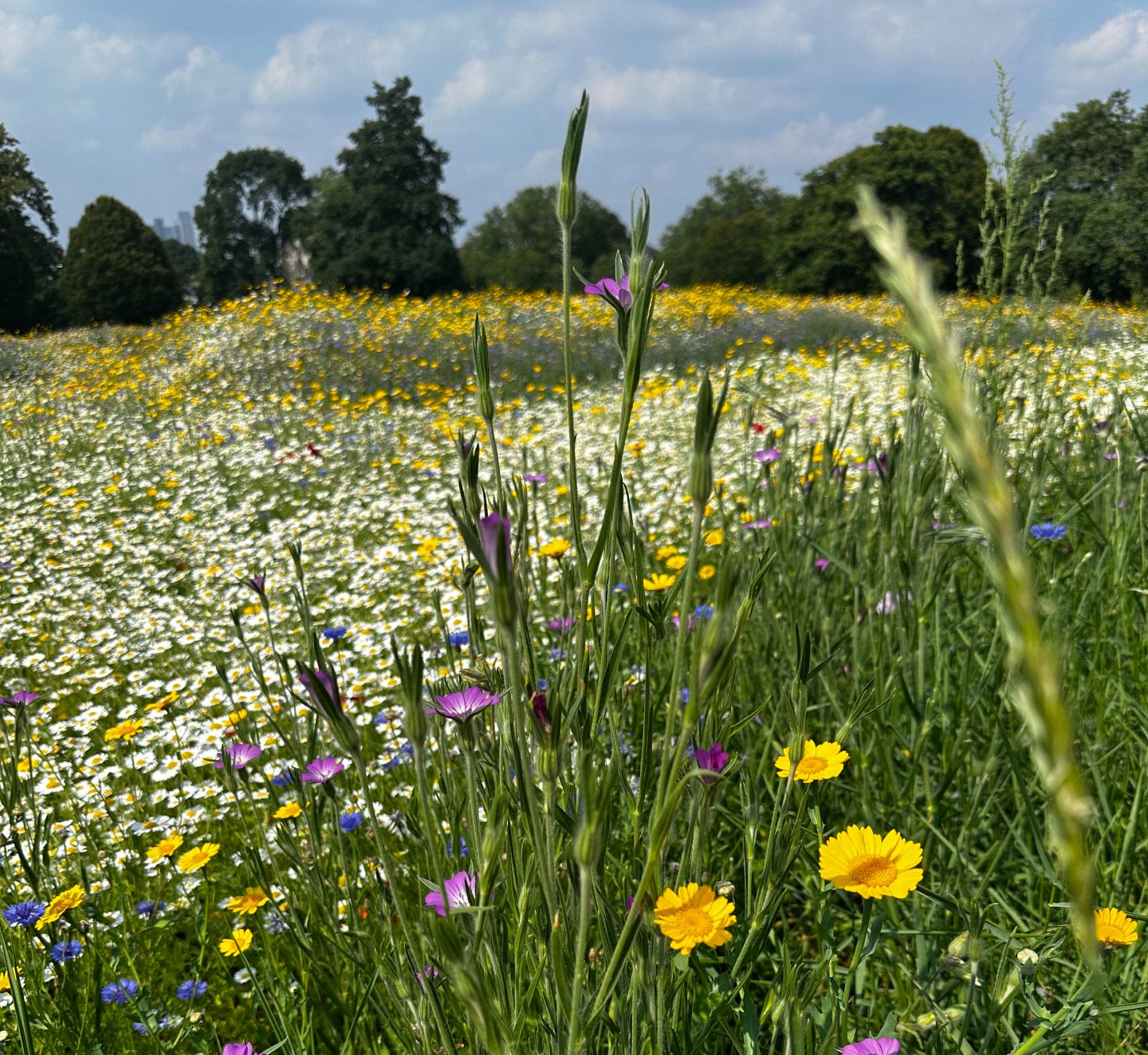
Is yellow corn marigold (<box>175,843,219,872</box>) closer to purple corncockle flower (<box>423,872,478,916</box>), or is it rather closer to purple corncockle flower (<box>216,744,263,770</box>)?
purple corncockle flower (<box>216,744,263,770</box>)

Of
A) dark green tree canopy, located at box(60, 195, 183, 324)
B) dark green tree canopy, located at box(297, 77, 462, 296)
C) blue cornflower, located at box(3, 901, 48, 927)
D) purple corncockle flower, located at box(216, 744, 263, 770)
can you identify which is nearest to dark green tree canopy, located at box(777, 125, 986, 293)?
dark green tree canopy, located at box(297, 77, 462, 296)

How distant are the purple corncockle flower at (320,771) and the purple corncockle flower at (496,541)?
65 centimetres

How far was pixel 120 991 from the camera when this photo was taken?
1337 mm

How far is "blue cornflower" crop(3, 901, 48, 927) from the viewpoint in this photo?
4.36 ft

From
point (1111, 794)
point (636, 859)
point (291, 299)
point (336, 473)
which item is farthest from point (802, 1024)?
point (291, 299)

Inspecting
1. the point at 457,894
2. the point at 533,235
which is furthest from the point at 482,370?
the point at 533,235

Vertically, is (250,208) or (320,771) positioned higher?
(250,208)

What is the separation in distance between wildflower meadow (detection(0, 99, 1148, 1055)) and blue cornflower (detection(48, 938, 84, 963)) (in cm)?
2

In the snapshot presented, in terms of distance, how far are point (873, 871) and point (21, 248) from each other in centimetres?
2336

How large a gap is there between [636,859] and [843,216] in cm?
2061

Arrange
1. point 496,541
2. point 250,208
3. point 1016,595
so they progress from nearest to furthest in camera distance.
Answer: point 1016,595 < point 496,541 < point 250,208

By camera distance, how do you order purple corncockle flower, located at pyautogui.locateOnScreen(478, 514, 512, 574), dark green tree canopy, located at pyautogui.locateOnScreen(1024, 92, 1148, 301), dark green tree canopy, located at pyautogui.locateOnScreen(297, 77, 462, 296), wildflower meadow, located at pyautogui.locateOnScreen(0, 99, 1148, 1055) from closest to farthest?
purple corncockle flower, located at pyautogui.locateOnScreen(478, 514, 512, 574)
wildflower meadow, located at pyautogui.locateOnScreen(0, 99, 1148, 1055)
dark green tree canopy, located at pyautogui.locateOnScreen(1024, 92, 1148, 301)
dark green tree canopy, located at pyautogui.locateOnScreen(297, 77, 462, 296)

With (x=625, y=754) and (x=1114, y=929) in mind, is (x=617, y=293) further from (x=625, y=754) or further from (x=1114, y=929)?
(x=625, y=754)

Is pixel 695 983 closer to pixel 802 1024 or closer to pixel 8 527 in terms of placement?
pixel 802 1024
